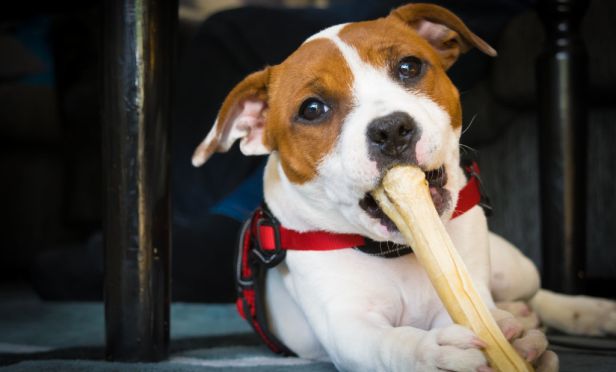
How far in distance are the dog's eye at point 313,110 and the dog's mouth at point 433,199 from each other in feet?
0.65

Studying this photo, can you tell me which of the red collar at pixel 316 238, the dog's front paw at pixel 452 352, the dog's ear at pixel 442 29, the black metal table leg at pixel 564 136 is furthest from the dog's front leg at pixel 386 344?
the black metal table leg at pixel 564 136

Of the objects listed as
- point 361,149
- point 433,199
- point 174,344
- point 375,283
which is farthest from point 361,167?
point 174,344

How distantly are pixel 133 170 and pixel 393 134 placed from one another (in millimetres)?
524

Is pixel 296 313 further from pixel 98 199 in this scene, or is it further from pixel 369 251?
pixel 98 199

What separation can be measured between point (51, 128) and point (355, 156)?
2.81 m

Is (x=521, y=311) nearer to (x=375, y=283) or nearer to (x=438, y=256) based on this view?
(x=375, y=283)

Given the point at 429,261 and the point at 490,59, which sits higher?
the point at 490,59

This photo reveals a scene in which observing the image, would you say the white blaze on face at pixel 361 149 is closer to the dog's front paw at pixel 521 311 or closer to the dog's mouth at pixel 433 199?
the dog's mouth at pixel 433 199

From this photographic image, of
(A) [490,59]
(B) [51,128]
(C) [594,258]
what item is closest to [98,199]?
(B) [51,128]

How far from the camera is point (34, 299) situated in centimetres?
291

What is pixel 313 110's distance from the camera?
149 centimetres

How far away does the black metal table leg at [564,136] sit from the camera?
1.92m

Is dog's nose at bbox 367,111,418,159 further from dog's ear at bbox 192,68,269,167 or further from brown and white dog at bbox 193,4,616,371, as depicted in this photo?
dog's ear at bbox 192,68,269,167

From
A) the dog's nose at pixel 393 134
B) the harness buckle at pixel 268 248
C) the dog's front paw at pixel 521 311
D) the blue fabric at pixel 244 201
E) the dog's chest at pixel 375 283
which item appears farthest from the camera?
the blue fabric at pixel 244 201
